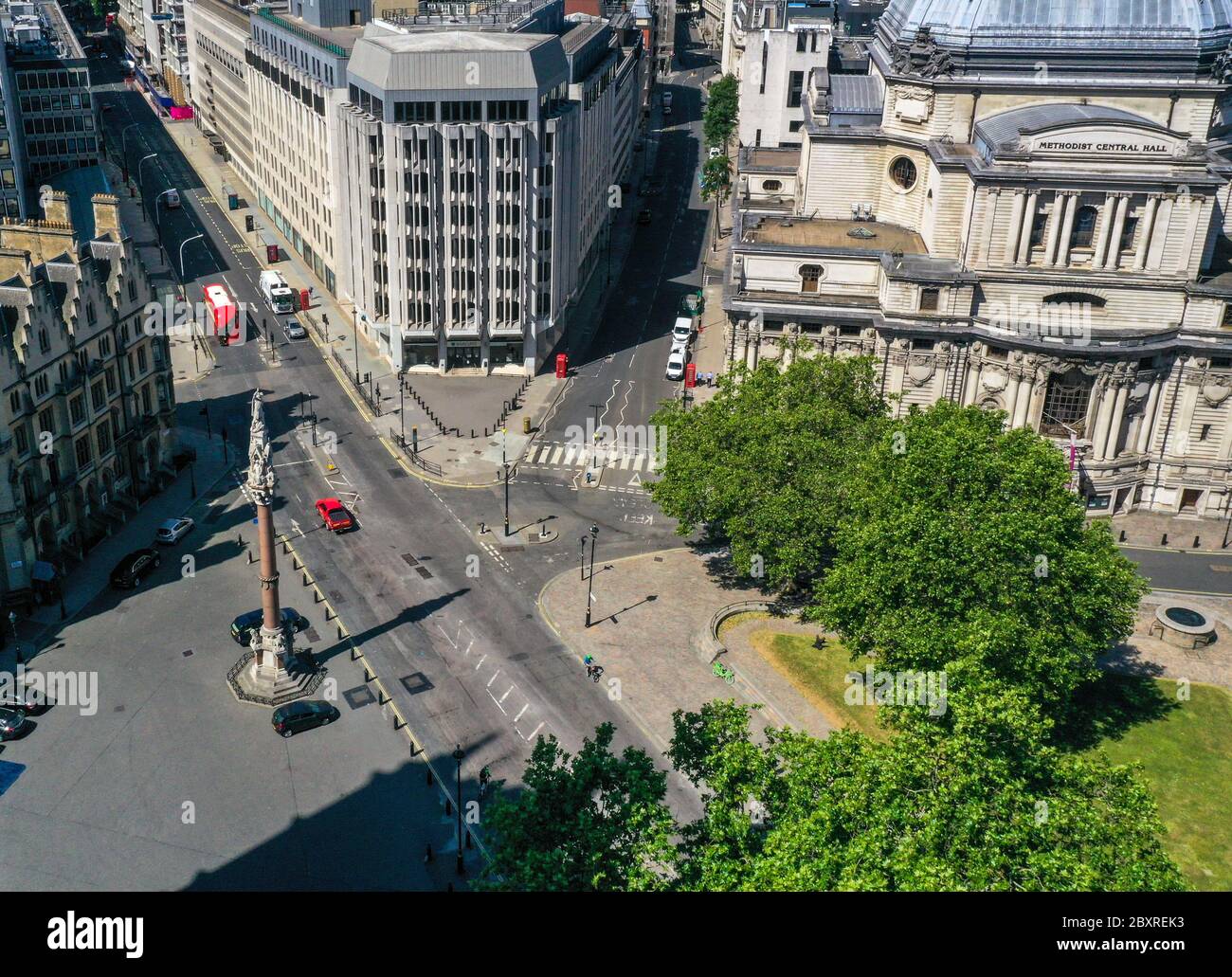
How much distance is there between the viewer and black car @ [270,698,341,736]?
7600 centimetres

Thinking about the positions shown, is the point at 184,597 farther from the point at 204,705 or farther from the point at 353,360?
the point at 353,360

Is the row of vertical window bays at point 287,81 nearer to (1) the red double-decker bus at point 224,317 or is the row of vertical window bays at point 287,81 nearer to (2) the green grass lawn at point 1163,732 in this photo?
(1) the red double-decker bus at point 224,317

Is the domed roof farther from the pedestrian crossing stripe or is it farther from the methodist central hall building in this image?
the pedestrian crossing stripe

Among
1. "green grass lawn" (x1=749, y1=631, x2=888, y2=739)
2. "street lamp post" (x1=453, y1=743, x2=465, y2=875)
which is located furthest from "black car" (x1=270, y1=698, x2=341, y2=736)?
"green grass lawn" (x1=749, y1=631, x2=888, y2=739)

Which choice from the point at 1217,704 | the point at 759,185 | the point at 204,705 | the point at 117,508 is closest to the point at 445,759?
the point at 204,705

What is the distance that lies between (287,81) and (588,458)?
71.7 m

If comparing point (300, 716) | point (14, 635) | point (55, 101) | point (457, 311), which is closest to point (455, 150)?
point (457, 311)

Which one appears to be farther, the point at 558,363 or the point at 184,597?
the point at 558,363

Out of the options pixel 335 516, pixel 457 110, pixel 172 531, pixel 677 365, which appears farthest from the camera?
pixel 677 365

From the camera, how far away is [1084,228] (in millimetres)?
105625

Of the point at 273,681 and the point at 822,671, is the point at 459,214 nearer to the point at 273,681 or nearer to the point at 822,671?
the point at 273,681
